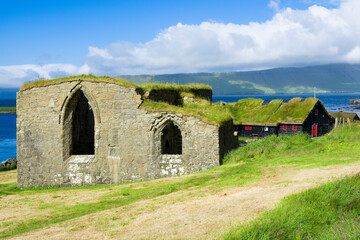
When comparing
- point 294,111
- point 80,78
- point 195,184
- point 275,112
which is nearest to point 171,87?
point 80,78

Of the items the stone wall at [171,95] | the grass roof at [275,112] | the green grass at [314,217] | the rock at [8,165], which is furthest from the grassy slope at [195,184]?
the grass roof at [275,112]

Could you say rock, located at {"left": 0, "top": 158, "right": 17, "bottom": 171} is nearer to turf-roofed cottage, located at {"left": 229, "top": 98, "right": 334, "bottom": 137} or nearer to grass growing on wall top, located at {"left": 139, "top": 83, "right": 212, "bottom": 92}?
grass growing on wall top, located at {"left": 139, "top": 83, "right": 212, "bottom": 92}

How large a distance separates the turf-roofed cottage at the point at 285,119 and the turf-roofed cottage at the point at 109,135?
1971 cm

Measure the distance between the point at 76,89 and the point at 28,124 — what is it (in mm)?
3120

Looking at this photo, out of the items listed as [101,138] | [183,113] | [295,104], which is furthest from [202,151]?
[295,104]

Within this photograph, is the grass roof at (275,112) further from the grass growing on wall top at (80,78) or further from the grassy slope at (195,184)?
the grass growing on wall top at (80,78)

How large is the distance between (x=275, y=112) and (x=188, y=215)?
31.2m

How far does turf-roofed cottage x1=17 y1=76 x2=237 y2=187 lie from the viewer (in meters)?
17.0

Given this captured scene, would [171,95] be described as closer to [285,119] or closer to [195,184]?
[195,184]

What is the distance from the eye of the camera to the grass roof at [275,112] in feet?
120

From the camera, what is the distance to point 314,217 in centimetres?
757

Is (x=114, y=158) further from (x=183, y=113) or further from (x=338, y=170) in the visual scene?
(x=338, y=170)

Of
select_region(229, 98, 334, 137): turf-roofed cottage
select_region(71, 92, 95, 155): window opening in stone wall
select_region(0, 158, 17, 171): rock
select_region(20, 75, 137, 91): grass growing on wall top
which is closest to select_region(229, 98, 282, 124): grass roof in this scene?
select_region(229, 98, 334, 137): turf-roofed cottage

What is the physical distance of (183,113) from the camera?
16.9 metres
